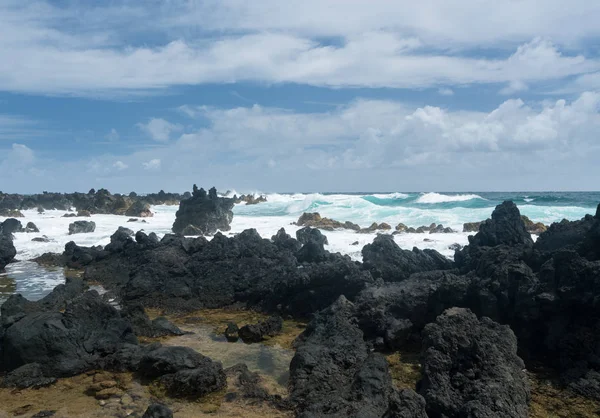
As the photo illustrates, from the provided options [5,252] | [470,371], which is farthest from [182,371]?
[5,252]

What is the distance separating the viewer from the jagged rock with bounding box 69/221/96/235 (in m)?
30.6

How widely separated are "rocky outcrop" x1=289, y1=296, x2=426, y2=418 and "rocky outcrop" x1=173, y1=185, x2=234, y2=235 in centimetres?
2357

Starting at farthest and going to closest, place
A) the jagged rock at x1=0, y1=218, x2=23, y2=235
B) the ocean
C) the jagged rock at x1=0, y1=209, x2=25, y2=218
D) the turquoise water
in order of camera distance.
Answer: the jagged rock at x1=0, y1=209, x2=25, y2=218, the turquoise water, the jagged rock at x1=0, y1=218, x2=23, y2=235, the ocean

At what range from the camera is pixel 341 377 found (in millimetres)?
7215

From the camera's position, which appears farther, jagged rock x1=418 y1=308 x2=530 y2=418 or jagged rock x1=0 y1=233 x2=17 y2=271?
jagged rock x1=0 y1=233 x2=17 y2=271

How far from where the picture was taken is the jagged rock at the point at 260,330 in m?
9.71

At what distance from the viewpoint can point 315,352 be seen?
7602 mm

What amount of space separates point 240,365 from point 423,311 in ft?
13.0

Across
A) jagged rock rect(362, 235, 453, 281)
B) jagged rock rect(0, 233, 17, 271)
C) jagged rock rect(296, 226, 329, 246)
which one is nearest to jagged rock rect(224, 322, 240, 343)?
jagged rock rect(362, 235, 453, 281)

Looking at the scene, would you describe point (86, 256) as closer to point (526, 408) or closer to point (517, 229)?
point (517, 229)

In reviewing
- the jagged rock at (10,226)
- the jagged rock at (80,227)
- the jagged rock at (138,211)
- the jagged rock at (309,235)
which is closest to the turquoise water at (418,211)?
the jagged rock at (138,211)

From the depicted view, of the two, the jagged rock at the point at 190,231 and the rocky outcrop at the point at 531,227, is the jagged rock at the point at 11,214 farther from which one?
the rocky outcrop at the point at 531,227

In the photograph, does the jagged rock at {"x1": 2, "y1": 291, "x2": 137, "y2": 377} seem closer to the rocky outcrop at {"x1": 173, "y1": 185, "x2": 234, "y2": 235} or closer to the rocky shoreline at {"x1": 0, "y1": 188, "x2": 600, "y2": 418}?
the rocky shoreline at {"x1": 0, "y1": 188, "x2": 600, "y2": 418}

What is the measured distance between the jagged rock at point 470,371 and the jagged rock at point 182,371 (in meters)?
3.00
